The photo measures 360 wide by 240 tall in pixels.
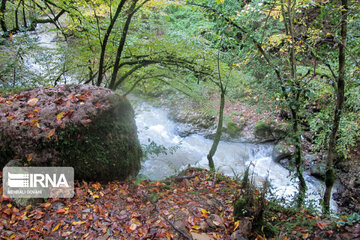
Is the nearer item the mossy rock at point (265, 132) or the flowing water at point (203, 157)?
the flowing water at point (203, 157)

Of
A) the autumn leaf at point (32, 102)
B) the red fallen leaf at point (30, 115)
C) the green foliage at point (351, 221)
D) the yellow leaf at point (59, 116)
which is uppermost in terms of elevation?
the autumn leaf at point (32, 102)

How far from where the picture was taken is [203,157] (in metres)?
8.21

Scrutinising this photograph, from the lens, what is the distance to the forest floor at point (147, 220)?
7.48 ft

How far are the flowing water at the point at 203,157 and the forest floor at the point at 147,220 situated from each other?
305 centimetres

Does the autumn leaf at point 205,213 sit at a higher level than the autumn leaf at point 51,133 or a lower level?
lower

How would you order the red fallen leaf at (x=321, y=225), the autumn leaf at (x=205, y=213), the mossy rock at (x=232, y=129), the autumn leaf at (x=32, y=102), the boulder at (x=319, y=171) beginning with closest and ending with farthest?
the red fallen leaf at (x=321, y=225) → the autumn leaf at (x=205, y=213) → the autumn leaf at (x=32, y=102) → the boulder at (x=319, y=171) → the mossy rock at (x=232, y=129)

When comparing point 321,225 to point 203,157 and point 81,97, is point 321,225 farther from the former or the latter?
point 203,157

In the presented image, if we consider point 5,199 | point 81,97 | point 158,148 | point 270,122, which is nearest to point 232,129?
point 270,122

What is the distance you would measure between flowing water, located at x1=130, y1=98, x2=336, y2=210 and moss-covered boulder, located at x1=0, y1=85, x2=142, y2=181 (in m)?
2.65

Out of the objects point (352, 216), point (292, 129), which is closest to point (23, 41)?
point (292, 129)

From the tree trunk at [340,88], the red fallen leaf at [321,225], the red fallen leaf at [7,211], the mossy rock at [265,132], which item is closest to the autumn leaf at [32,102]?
the red fallen leaf at [7,211]

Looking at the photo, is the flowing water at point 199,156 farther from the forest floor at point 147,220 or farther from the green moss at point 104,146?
the forest floor at point 147,220

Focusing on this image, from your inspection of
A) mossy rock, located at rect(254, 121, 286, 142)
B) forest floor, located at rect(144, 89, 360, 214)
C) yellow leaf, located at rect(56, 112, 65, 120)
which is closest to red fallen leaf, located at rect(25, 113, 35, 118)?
yellow leaf, located at rect(56, 112, 65, 120)

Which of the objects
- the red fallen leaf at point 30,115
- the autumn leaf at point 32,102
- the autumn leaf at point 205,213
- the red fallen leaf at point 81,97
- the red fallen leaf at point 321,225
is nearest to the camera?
the red fallen leaf at point 321,225
